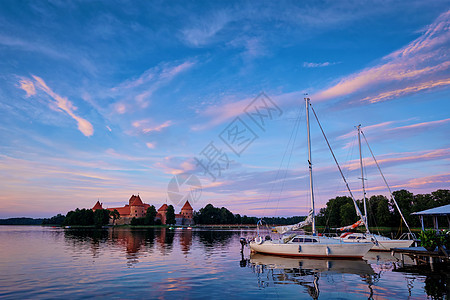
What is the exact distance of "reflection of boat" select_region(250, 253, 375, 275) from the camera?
22.8 meters

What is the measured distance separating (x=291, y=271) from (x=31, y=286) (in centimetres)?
1728

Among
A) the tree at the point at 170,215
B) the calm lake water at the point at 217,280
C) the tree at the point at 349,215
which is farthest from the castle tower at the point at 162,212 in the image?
the calm lake water at the point at 217,280

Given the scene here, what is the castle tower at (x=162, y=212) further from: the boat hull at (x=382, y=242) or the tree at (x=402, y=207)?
the boat hull at (x=382, y=242)

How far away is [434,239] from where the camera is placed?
23.2 metres

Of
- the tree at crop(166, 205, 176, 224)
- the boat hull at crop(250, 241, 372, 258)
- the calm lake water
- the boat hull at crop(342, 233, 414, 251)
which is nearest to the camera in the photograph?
the calm lake water

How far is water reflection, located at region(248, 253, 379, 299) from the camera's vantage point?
18.6m

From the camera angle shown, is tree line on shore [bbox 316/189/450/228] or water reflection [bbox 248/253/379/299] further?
tree line on shore [bbox 316/189/450/228]

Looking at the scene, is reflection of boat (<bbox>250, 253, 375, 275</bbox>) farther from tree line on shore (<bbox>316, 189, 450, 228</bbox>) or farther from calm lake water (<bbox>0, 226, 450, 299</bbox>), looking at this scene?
tree line on shore (<bbox>316, 189, 450, 228</bbox>)

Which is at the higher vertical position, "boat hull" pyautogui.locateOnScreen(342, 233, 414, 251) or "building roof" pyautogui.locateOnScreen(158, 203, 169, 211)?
"building roof" pyautogui.locateOnScreen(158, 203, 169, 211)

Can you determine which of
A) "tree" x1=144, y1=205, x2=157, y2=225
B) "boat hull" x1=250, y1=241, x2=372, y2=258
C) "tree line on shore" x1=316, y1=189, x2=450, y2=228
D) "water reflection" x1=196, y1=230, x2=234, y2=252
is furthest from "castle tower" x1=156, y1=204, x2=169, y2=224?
"boat hull" x1=250, y1=241, x2=372, y2=258

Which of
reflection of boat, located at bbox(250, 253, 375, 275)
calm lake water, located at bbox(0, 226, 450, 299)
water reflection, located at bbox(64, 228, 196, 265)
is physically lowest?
water reflection, located at bbox(64, 228, 196, 265)

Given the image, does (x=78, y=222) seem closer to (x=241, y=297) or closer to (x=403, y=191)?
(x=403, y=191)

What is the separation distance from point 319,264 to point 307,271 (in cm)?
381

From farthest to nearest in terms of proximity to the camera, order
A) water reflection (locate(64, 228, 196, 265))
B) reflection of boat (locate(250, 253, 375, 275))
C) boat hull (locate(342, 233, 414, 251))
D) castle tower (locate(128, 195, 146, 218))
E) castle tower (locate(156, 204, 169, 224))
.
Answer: castle tower (locate(156, 204, 169, 224)) < castle tower (locate(128, 195, 146, 218)) < water reflection (locate(64, 228, 196, 265)) < boat hull (locate(342, 233, 414, 251)) < reflection of boat (locate(250, 253, 375, 275))
